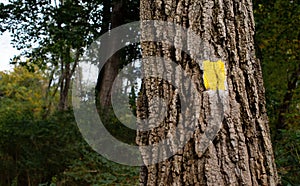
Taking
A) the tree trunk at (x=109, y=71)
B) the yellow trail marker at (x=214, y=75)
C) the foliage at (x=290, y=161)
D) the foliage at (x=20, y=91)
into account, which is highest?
the foliage at (x=20, y=91)

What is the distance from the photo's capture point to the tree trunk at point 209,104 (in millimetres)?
1469

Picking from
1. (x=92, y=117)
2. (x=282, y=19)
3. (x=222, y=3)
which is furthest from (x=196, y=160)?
(x=282, y=19)

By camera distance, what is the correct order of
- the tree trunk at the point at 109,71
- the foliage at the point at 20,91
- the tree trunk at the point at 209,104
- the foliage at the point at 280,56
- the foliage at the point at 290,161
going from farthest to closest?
the foliage at the point at 20,91, the tree trunk at the point at 109,71, the foliage at the point at 280,56, the foliage at the point at 290,161, the tree trunk at the point at 209,104

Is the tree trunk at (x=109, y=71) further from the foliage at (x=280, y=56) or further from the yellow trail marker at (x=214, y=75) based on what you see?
the yellow trail marker at (x=214, y=75)

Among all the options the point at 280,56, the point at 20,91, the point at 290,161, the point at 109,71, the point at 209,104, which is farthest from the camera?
the point at 20,91

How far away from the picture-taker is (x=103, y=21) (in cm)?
944

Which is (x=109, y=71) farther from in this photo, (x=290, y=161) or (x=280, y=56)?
(x=290, y=161)

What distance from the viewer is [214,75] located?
1.52 m

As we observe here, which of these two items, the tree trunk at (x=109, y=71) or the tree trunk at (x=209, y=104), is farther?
the tree trunk at (x=109, y=71)

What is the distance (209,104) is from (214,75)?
0.10 metres

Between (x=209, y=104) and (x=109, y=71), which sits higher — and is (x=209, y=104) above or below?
below

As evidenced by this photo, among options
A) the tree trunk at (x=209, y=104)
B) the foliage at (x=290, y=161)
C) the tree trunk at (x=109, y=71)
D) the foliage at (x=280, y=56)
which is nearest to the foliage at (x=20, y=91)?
the tree trunk at (x=109, y=71)

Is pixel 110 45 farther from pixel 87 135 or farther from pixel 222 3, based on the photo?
pixel 222 3

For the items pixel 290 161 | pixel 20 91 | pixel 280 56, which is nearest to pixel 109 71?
pixel 280 56
